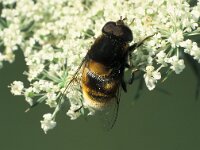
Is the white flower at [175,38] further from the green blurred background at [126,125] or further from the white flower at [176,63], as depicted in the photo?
the green blurred background at [126,125]

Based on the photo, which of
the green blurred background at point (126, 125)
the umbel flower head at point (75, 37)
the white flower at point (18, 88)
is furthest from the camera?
the green blurred background at point (126, 125)

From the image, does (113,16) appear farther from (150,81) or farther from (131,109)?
(131,109)

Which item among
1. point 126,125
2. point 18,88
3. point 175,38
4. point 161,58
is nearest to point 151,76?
point 161,58

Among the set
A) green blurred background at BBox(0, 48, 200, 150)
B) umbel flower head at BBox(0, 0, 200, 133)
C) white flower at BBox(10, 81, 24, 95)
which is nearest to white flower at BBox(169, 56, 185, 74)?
umbel flower head at BBox(0, 0, 200, 133)

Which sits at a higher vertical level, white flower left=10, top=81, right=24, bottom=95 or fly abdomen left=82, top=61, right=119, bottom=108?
fly abdomen left=82, top=61, right=119, bottom=108

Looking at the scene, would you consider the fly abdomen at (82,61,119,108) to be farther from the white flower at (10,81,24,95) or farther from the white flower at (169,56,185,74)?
the white flower at (10,81,24,95)

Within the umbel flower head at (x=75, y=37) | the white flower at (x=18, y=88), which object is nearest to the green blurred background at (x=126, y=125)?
the umbel flower head at (x=75, y=37)
